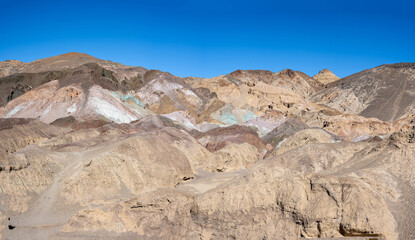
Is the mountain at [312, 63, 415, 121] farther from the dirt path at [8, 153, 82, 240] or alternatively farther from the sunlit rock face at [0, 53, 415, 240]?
the dirt path at [8, 153, 82, 240]

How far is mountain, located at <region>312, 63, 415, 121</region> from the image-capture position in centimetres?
8962

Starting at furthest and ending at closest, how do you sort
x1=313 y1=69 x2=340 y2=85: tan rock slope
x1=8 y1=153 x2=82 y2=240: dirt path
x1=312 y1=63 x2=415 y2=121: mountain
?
1. x1=313 y1=69 x2=340 y2=85: tan rock slope
2. x1=312 y1=63 x2=415 y2=121: mountain
3. x1=8 y1=153 x2=82 y2=240: dirt path

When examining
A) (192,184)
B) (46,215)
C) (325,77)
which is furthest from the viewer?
→ (325,77)

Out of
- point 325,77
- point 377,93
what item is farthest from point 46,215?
point 325,77

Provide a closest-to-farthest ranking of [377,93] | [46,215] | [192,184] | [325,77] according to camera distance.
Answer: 1. [46,215]
2. [192,184]
3. [377,93]
4. [325,77]

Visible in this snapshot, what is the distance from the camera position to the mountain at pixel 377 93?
89625 millimetres

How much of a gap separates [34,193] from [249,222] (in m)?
12.4

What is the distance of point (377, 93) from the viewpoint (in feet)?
325

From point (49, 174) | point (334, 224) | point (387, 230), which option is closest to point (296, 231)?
point (334, 224)

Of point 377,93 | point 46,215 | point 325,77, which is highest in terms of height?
point 325,77

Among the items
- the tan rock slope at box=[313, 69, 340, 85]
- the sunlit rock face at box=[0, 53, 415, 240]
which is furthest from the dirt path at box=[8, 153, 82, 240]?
the tan rock slope at box=[313, 69, 340, 85]

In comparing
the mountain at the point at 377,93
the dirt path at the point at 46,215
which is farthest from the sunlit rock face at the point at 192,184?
the mountain at the point at 377,93

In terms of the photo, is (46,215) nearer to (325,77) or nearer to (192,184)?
(192,184)

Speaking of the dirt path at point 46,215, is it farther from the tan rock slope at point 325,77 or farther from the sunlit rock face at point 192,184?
the tan rock slope at point 325,77
